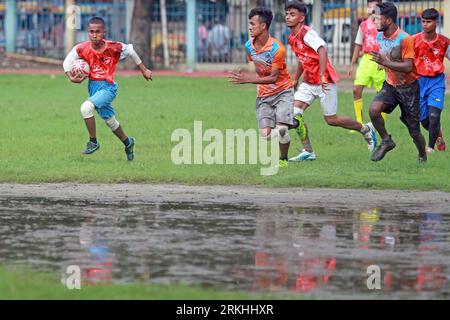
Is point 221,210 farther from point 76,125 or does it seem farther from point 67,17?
point 67,17

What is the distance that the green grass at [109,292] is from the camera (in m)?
8.21

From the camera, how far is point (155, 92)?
1135 inches

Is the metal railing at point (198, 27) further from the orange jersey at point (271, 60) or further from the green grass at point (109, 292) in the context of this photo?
the green grass at point (109, 292)

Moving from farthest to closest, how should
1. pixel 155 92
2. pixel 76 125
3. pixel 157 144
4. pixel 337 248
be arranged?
pixel 155 92 → pixel 76 125 → pixel 157 144 → pixel 337 248

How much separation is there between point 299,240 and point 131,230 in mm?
1434

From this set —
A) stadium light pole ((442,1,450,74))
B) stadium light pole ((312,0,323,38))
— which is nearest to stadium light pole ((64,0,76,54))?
stadium light pole ((312,0,323,38))

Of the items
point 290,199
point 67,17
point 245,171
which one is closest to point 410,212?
point 290,199

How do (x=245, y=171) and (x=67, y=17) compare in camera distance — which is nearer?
(x=245, y=171)

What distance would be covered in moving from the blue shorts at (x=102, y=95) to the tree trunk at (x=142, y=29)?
2320 cm

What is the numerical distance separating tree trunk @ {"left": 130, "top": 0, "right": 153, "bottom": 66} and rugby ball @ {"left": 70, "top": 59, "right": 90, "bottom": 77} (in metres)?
23.4

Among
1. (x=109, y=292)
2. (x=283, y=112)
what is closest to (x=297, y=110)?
(x=283, y=112)

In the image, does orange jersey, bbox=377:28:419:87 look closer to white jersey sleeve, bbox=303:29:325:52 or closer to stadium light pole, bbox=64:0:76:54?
white jersey sleeve, bbox=303:29:325:52

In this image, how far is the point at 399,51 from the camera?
585 inches

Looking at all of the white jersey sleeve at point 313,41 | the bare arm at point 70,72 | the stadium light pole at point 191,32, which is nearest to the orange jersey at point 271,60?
the white jersey sleeve at point 313,41
